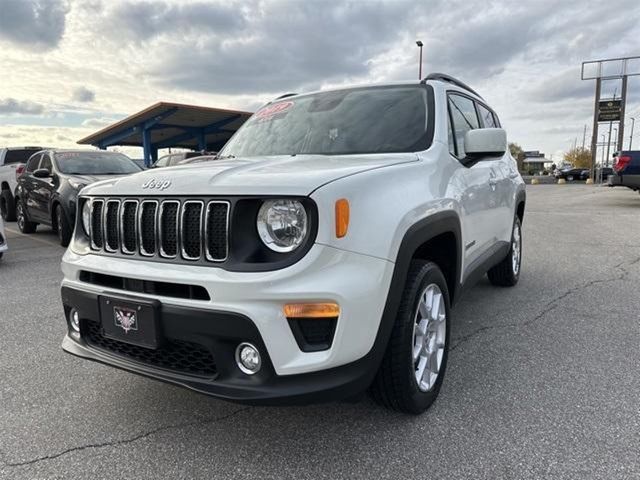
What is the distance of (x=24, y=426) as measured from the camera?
2.56m

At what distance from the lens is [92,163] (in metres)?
8.42

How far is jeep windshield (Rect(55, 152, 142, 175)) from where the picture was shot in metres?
8.14

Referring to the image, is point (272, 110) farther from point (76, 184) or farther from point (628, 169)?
point (628, 169)

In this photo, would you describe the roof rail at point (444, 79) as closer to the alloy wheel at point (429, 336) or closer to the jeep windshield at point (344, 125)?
the jeep windshield at point (344, 125)

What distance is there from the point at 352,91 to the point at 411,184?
1366mm

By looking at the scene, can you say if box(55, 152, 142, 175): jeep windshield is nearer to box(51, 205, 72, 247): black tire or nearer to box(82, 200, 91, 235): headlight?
box(51, 205, 72, 247): black tire

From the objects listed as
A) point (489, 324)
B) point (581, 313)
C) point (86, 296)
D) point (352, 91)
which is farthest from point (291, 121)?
point (581, 313)

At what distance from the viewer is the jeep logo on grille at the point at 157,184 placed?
7.44ft

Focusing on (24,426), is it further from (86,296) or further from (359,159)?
(359,159)

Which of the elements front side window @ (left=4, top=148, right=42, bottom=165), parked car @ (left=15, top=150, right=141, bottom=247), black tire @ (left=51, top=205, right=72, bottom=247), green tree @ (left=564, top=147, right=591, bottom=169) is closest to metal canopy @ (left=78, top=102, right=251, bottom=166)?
front side window @ (left=4, top=148, right=42, bottom=165)

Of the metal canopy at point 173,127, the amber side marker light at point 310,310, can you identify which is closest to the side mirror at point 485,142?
the amber side marker light at point 310,310

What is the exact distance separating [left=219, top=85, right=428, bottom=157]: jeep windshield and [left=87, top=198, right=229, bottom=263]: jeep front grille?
1115 millimetres

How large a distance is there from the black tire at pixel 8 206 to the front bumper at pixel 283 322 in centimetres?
1195

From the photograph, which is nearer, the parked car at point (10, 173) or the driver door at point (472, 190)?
the driver door at point (472, 190)
